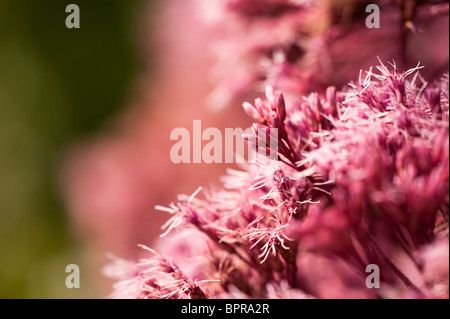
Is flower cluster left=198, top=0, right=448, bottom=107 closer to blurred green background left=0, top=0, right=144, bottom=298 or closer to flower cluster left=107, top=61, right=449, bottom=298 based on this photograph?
flower cluster left=107, top=61, right=449, bottom=298

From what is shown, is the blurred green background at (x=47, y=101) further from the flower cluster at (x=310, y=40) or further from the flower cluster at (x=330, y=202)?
the flower cluster at (x=330, y=202)

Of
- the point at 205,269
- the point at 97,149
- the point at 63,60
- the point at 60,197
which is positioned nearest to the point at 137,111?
the point at 97,149

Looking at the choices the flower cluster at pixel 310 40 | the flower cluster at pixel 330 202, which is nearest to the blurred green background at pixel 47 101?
the flower cluster at pixel 310 40

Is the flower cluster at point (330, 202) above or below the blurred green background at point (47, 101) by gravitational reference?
below

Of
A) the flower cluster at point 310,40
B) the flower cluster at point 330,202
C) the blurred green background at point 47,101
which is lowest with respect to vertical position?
the flower cluster at point 330,202

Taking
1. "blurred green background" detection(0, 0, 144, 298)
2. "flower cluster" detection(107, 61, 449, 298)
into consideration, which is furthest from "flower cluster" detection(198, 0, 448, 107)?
"blurred green background" detection(0, 0, 144, 298)

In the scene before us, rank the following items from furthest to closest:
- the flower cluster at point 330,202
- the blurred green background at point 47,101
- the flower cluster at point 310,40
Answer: the blurred green background at point 47,101
the flower cluster at point 310,40
the flower cluster at point 330,202

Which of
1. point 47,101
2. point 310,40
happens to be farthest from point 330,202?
point 47,101

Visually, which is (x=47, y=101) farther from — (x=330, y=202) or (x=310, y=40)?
(x=330, y=202)
